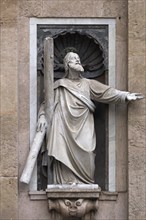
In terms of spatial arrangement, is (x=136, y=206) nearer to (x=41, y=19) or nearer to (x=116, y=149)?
(x=116, y=149)

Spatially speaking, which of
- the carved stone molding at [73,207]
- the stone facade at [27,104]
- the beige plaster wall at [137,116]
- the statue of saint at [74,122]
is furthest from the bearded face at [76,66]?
the carved stone molding at [73,207]

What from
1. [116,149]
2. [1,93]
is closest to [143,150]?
[116,149]

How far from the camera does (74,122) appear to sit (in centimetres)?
1956

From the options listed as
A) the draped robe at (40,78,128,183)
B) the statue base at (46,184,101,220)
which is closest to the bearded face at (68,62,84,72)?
the draped robe at (40,78,128,183)

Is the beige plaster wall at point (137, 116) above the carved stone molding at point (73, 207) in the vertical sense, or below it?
above

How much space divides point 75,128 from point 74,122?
76mm

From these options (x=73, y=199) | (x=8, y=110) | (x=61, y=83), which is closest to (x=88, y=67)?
(x=61, y=83)

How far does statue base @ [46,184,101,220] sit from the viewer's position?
1930 cm

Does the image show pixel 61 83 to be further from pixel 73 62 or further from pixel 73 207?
pixel 73 207

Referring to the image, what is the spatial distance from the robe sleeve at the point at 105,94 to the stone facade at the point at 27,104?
15 cm

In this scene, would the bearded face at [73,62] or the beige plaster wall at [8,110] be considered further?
the bearded face at [73,62]

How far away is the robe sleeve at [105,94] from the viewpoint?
19.5 metres

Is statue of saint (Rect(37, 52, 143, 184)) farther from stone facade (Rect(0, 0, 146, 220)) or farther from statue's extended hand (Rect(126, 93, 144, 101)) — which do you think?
stone facade (Rect(0, 0, 146, 220))

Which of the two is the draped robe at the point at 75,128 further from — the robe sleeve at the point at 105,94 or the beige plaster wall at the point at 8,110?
the beige plaster wall at the point at 8,110
